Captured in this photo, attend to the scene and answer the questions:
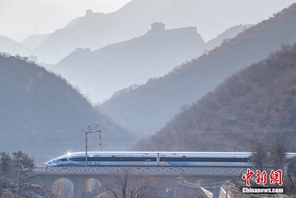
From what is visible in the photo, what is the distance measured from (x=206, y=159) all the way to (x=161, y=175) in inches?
197

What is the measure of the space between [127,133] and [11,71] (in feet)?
75.7

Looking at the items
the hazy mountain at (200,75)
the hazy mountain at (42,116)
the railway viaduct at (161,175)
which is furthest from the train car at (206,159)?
the hazy mountain at (200,75)

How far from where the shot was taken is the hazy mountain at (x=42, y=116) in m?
101

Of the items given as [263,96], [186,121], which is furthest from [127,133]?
[263,96]

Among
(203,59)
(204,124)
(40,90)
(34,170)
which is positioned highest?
(203,59)

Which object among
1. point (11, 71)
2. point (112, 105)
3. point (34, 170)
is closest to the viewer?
point (34, 170)

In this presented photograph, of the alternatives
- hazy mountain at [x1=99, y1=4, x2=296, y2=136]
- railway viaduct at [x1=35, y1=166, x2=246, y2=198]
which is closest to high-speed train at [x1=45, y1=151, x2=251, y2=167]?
railway viaduct at [x1=35, y1=166, x2=246, y2=198]

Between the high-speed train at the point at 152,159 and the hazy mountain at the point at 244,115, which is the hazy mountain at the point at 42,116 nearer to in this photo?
the hazy mountain at the point at 244,115

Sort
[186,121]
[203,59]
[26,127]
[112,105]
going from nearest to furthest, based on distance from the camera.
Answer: [186,121] → [26,127] → [203,59] → [112,105]

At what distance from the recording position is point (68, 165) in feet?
202

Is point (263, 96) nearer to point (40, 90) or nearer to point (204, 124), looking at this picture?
point (204, 124)

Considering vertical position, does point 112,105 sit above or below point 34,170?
above

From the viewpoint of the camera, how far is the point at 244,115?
82875 mm

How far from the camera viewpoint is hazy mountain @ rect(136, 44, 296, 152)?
75.3 meters
